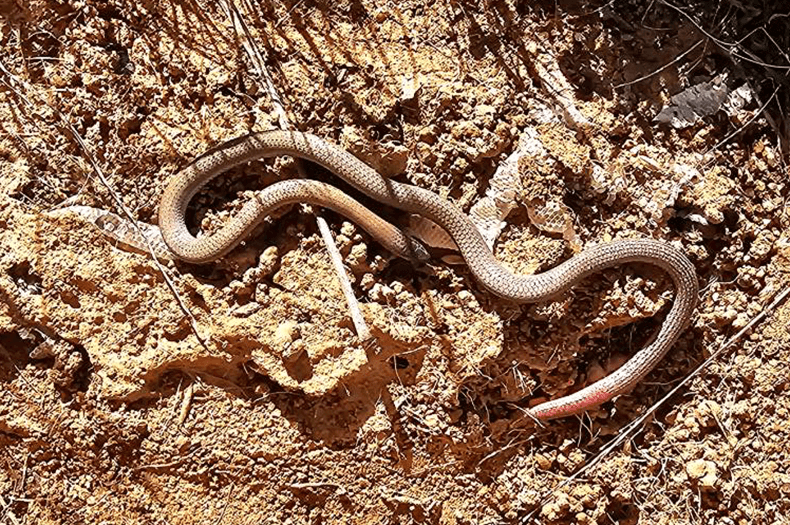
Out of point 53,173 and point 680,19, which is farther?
point 680,19

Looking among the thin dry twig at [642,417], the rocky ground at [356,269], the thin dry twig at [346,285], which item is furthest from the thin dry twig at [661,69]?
the thin dry twig at [346,285]

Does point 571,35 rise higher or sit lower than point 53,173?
lower

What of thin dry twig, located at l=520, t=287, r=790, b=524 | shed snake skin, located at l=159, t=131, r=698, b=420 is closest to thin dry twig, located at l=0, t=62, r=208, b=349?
shed snake skin, located at l=159, t=131, r=698, b=420

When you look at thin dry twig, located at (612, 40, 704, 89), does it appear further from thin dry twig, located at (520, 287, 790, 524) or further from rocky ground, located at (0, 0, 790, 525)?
thin dry twig, located at (520, 287, 790, 524)

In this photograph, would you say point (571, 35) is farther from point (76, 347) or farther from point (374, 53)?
point (76, 347)

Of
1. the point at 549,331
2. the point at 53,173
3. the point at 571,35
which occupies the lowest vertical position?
the point at 549,331

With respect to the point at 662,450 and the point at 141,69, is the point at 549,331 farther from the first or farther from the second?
the point at 141,69

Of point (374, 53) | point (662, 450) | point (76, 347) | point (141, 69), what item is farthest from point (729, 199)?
point (76, 347)

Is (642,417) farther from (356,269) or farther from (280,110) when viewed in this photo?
(280,110)
